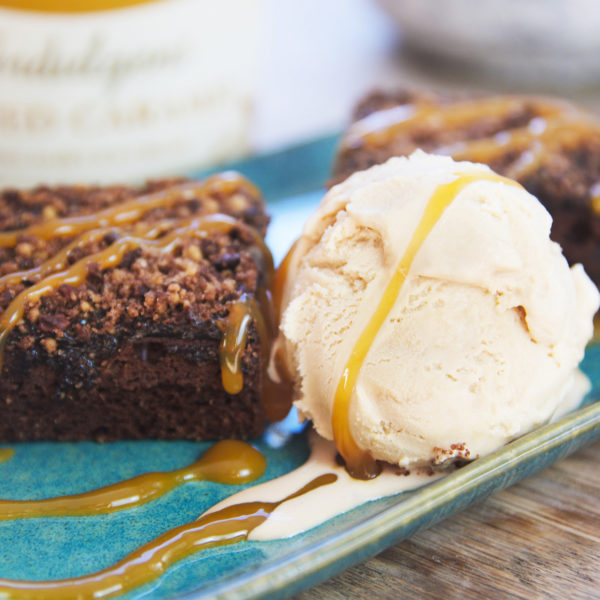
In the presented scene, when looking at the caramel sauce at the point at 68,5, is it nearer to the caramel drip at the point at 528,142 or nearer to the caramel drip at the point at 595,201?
the caramel drip at the point at 528,142

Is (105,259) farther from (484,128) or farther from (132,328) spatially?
(484,128)

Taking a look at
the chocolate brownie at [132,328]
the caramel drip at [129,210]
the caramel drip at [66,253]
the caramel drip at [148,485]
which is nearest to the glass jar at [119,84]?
the caramel drip at [129,210]

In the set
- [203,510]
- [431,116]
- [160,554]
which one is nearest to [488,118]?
[431,116]

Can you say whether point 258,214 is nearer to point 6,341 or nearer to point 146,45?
point 6,341

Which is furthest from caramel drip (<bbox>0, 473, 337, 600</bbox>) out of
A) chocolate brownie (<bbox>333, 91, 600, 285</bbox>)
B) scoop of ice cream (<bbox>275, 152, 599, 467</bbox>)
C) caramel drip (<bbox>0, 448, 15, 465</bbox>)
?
chocolate brownie (<bbox>333, 91, 600, 285</bbox>)

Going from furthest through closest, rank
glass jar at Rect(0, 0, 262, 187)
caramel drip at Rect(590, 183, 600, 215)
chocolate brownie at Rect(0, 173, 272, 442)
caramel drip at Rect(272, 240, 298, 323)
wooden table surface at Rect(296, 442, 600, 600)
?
glass jar at Rect(0, 0, 262, 187) < caramel drip at Rect(590, 183, 600, 215) < caramel drip at Rect(272, 240, 298, 323) < chocolate brownie at Rect(0, 173, 272, 442) < wooden table surface at Rect(296, 442, 600, 600)

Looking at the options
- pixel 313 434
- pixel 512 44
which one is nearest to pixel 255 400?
pixel 313 434

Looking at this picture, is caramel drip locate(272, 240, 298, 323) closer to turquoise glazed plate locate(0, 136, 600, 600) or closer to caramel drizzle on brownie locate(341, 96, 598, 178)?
turquoise glazed plate locate(0, 136, 600, 600)
